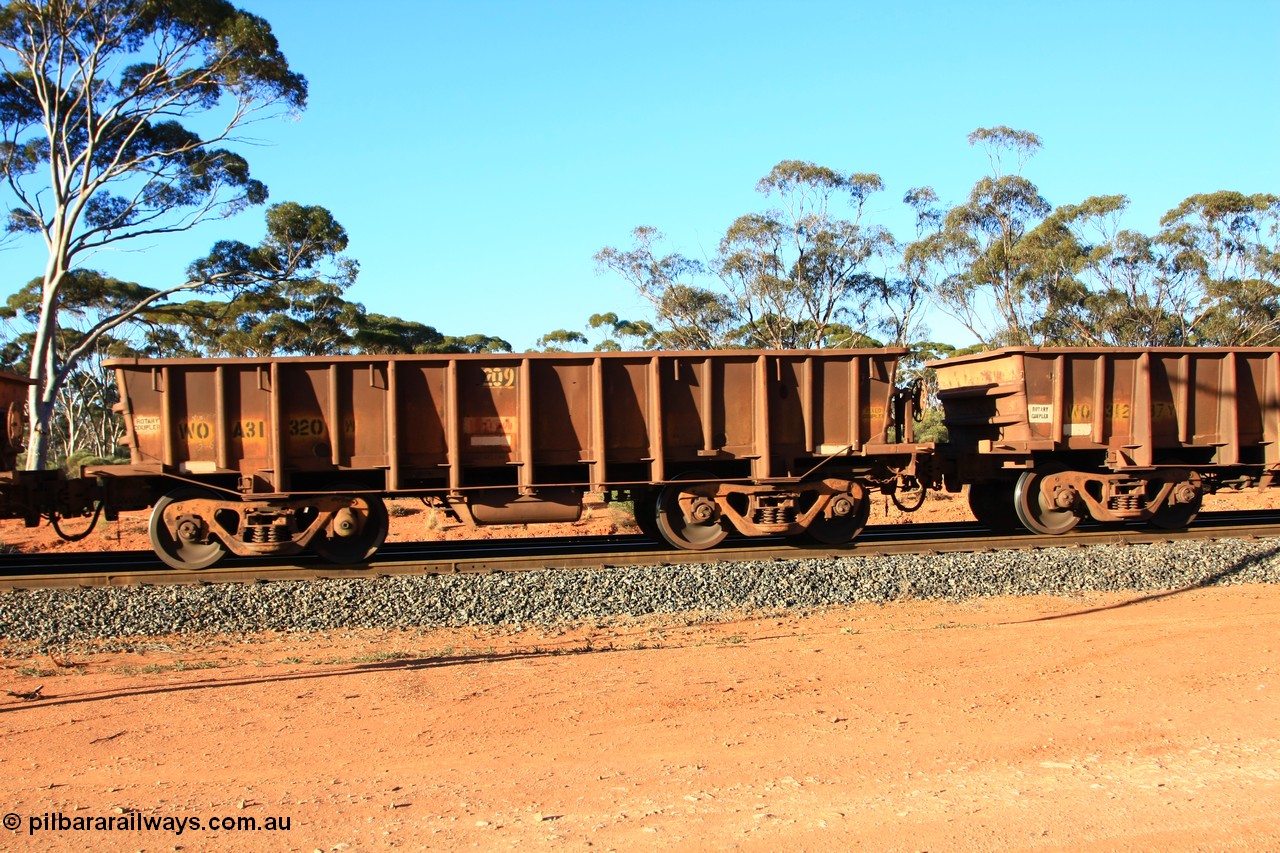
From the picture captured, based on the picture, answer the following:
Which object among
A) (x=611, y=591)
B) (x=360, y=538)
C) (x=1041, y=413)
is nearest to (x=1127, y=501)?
(x=1041, y=413)

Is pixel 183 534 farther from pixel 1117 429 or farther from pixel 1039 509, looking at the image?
pixel 1117 429

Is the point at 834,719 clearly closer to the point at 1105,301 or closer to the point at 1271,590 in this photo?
the point at 1271,590

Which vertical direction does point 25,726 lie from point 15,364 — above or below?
below

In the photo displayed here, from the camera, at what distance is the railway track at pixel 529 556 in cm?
962

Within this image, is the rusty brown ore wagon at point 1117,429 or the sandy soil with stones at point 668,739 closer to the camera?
the sandy soil with stones at point 668,739

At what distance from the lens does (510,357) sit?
10.8 meters

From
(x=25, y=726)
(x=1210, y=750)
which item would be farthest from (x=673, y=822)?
(x=25, y=726)

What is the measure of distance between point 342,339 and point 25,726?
43.2 metres

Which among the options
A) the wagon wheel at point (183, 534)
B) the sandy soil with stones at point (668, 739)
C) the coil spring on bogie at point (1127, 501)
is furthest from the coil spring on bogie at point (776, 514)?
the wagon wheel at point (183, 534)

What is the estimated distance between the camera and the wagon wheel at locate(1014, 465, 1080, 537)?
12.2m

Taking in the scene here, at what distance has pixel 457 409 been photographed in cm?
1069

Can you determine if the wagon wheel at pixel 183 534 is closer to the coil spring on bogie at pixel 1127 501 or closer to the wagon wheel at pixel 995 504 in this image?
the wagon wheel at pixel 995 504

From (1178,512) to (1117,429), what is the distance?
4.82ft

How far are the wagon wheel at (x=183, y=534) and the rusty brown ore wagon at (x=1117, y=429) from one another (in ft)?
29.7
